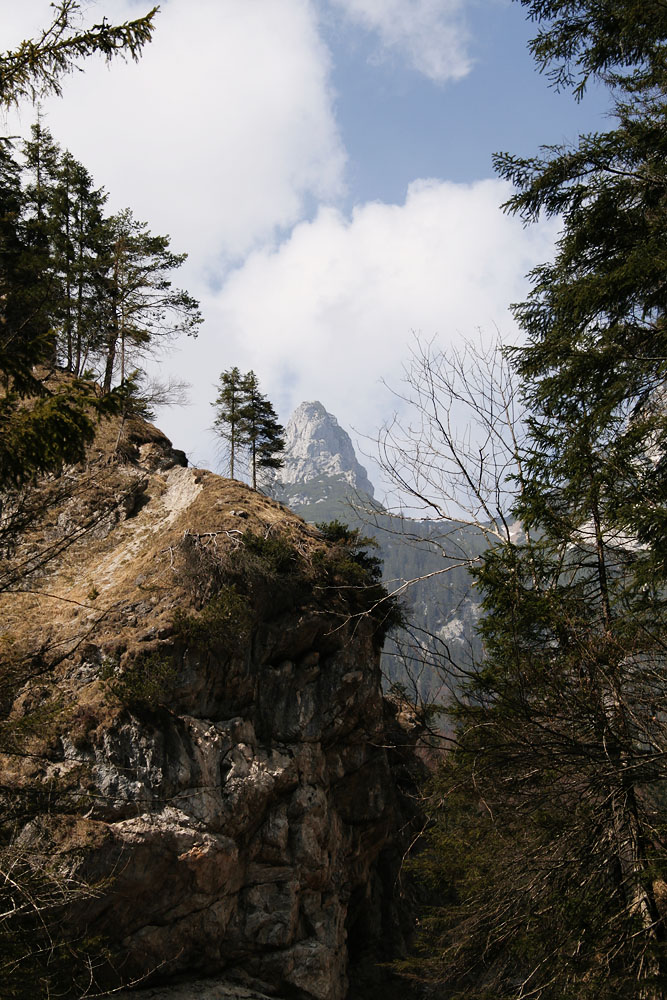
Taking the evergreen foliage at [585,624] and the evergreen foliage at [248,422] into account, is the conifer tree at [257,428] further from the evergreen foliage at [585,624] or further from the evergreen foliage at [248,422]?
the evergreen foliage at [585,624]

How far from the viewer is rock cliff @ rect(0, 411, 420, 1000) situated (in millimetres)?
11773

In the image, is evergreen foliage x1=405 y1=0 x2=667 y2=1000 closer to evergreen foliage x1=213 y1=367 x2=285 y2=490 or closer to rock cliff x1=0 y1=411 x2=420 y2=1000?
rock cliff x1=0 y1=411 x2=420 y2=1000

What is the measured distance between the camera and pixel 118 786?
12047 mm

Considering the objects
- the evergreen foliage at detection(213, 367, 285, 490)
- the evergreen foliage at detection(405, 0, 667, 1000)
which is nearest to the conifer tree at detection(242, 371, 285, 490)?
the evergreen foliage at detection(213, 367, 285, 490)

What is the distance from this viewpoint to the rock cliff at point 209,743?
11.8 metres

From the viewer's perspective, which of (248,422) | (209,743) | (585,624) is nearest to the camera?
(585,624)

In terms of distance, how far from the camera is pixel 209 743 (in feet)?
45.5

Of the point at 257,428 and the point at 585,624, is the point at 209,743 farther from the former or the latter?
the point at 257,428

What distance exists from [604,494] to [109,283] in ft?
72.9

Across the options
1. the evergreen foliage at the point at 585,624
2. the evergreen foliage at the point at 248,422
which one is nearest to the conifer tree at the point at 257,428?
the evergreen foliage at the point at 248,422

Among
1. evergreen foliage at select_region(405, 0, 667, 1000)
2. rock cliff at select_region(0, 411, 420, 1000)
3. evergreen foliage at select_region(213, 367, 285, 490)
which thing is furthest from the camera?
evergreen foliage at select_region(213, 367, 285, 490)

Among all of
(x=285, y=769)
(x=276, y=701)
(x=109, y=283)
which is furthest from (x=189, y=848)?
(x=109, y=283)

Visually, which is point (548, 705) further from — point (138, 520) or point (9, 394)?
point (138, 520)

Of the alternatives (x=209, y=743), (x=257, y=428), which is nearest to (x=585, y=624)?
(x=209, y=743)
